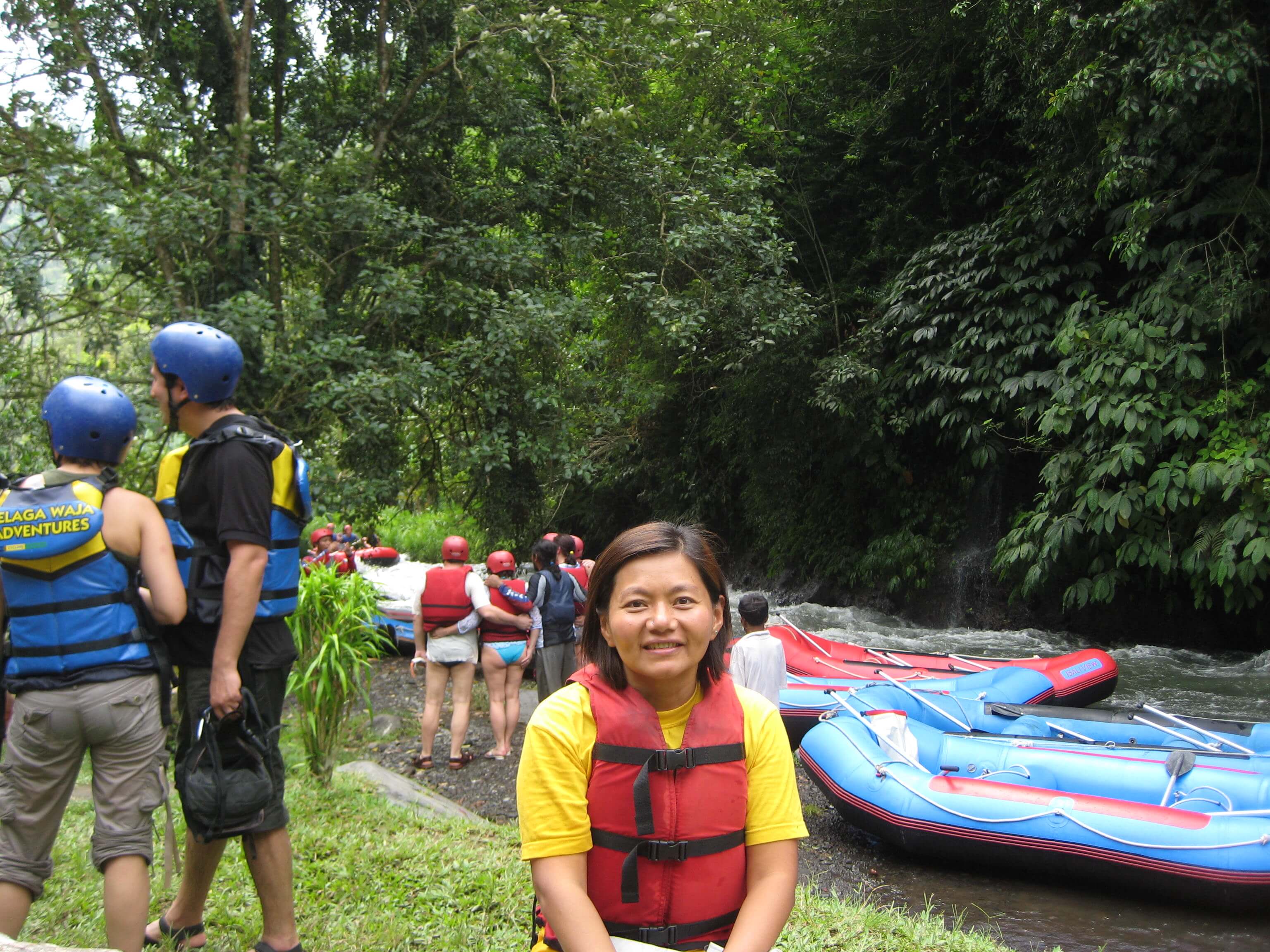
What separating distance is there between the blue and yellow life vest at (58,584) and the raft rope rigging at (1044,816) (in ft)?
13.8

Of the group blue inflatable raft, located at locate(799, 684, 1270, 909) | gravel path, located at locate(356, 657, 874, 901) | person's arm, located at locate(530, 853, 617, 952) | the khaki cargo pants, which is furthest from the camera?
gravel path, located at locate(356, 657, 874, 901)

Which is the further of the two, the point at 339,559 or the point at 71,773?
the point at 339,559

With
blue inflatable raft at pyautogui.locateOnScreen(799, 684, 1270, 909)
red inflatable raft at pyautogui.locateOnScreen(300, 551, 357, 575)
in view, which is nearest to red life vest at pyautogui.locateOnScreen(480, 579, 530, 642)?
red inflatable raft at pyautogui.locateOnScreen(300, 551, 357, 575)

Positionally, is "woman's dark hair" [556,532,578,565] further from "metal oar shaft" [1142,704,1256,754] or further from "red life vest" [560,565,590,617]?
"metal oar shaft" [1142,704,1256,754]

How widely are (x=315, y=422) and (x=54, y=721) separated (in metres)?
A: 6.16

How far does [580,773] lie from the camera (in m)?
1.67

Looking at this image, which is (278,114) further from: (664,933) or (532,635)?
(664,933)

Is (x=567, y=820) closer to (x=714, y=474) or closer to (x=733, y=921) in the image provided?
(x=733, y=921)

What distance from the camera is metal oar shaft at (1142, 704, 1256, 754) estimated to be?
5887 mm

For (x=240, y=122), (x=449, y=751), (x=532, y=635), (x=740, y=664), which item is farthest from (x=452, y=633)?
(x=240, y=122)

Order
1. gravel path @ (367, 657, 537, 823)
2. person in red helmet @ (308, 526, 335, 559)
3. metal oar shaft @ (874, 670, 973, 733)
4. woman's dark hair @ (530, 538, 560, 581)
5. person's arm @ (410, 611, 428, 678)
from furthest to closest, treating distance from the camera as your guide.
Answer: person in red helmet @ (308, 526, 335, 559) < woman's dark hair @ (530, 538, 560, 581) < metal oar shaft @ (874, 670, 973, 733) < person's arm @ (410, 611, 428, 678) < gravel path @ (367, 657, 537, 823)

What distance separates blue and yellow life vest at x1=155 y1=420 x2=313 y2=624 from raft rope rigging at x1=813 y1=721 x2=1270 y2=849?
3.84 metres

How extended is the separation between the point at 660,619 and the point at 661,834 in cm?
36

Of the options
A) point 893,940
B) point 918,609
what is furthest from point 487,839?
point 918,609
